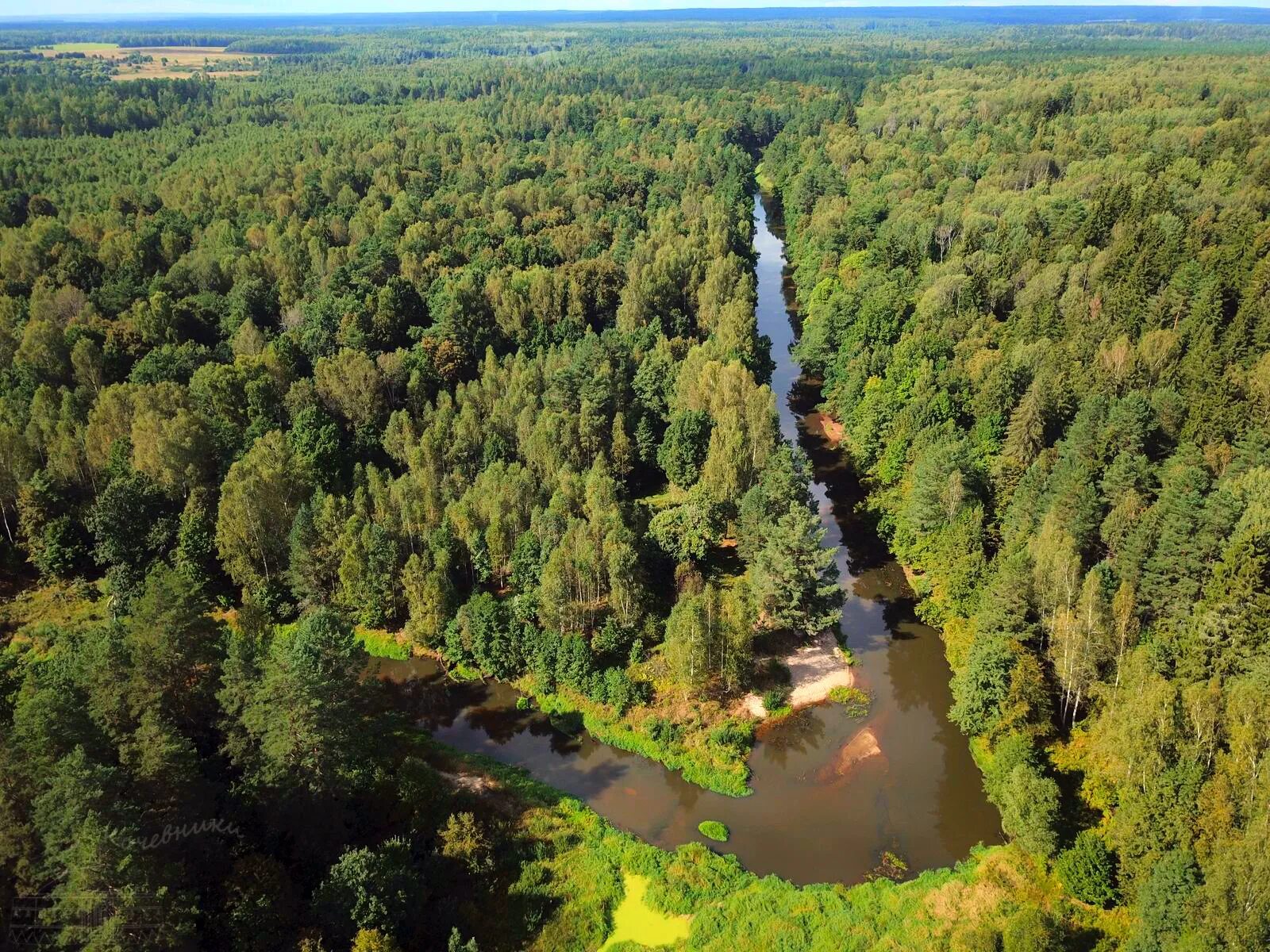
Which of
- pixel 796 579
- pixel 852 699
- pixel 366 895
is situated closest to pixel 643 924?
pixel 366 895

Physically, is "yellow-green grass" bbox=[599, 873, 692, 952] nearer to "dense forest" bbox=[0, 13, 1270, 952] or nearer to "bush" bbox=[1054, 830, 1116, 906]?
"dense forest" bbox=[0, 13, 1270, 952]

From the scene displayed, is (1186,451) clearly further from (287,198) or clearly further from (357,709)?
A: (287,198)

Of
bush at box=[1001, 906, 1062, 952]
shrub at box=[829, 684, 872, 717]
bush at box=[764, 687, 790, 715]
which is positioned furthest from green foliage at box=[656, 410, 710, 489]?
bush at box=[1001, 906, 1062, 952]

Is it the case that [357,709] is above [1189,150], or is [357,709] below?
below

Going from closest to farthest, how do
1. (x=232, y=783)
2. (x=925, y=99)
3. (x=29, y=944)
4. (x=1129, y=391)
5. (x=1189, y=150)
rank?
1. (x=29, y=944)
2. (x=232, y=783)
3. (x=1129, y=391)
4. (x=1189, y=150)
5. (x=925, y=99)

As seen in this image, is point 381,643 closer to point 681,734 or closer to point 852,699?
point 681,734

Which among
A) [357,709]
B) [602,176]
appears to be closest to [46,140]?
[602,176]
